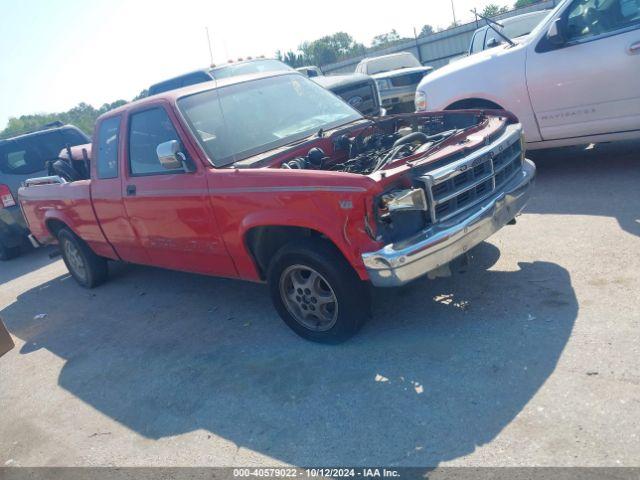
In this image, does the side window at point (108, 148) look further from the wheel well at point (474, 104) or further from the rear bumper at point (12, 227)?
the rear bumper at point (12, 227)

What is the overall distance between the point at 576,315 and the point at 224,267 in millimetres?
2626

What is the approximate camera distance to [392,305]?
4.36 metres

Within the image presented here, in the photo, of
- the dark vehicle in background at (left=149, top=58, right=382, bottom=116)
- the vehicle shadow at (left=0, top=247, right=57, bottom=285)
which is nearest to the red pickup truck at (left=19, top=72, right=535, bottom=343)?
the vehicle shadow at (left=0, top=247, right=57, bottom=285)

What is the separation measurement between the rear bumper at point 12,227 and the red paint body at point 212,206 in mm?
3497

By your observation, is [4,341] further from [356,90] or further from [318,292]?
[356,90]

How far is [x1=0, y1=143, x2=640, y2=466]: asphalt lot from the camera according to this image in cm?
283

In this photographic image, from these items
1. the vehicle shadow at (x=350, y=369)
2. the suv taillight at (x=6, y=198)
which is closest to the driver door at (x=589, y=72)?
Answer: the vehicle shadow at (x=350, y=369)

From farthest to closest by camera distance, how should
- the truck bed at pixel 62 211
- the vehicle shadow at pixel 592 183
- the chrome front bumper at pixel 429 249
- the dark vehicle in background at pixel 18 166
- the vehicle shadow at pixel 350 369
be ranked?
the dark vehicle in background at pixel 18 166 → the truck bed at pixel 62 211 → the vehicle shadow at pixel 592 183 → the chrome front bumper at pixel 429 249 → the vehicle shadow at pixel 350 369

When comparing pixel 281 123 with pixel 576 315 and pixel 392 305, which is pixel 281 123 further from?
pixel 576 315

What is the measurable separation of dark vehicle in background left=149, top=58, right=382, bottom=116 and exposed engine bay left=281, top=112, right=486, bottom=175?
4.31 meters

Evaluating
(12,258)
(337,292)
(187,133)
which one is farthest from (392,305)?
(12,258)

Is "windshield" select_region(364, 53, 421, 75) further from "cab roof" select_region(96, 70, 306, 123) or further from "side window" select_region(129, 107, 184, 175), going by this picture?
"side window" select_region(129, 107, 184, 175)

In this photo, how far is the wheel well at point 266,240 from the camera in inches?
157

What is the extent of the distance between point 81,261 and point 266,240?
12.3 feet
